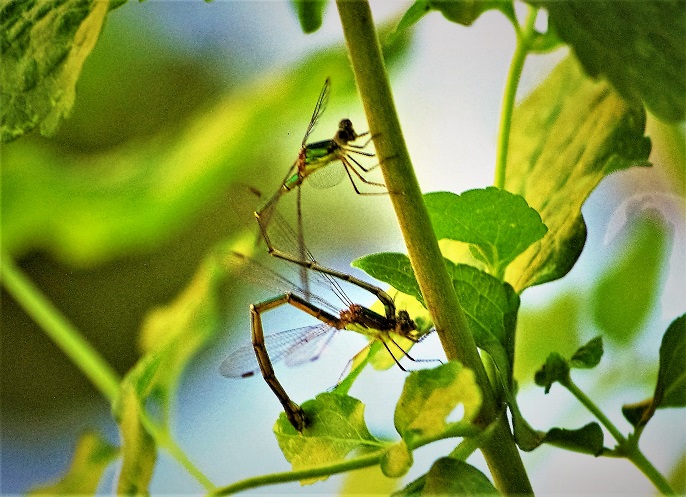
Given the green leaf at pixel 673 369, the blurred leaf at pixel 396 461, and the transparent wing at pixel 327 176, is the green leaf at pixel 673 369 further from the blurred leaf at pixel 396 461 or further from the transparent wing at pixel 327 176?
the transparent wing at pixel 327 176

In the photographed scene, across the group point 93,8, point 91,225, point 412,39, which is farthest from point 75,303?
point 93,8

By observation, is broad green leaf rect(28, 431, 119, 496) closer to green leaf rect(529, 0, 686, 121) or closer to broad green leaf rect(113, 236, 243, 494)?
broad green leaf rect(113, 236, 243, 494)

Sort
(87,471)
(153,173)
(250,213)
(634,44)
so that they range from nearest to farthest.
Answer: (634,44) → (87,471) → (250,213) → (153,173)

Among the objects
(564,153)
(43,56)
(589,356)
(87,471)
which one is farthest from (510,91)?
(87,471)

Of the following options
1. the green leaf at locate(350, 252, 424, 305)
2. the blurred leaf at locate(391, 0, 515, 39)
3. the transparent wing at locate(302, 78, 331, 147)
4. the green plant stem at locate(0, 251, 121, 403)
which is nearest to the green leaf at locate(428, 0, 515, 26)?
the blurred leaf at locate(391, 0, 515, 39)

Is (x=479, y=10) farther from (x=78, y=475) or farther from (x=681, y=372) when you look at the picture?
(x=78, y=475)

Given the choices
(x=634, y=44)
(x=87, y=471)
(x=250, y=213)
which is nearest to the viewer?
(x=634, y=44)

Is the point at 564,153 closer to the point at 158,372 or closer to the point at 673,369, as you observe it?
the point at 673,369
